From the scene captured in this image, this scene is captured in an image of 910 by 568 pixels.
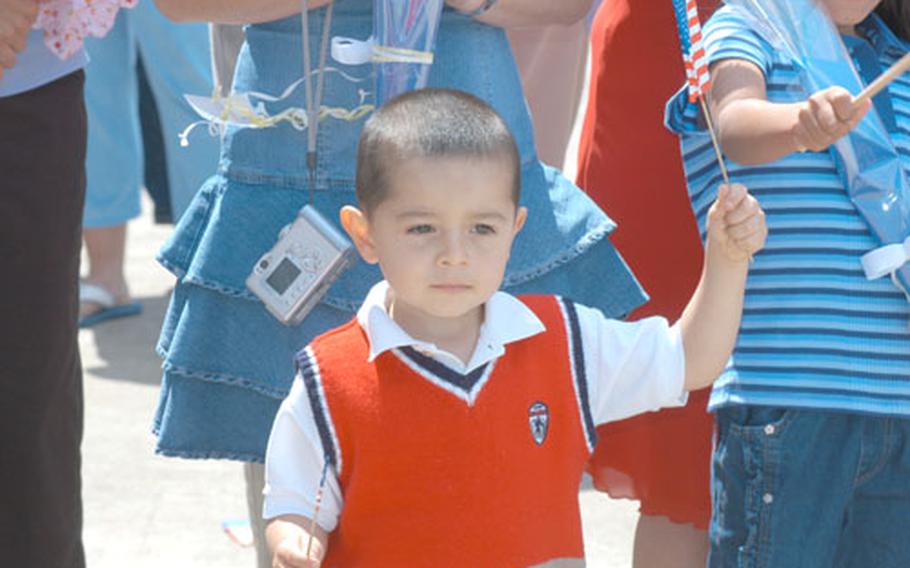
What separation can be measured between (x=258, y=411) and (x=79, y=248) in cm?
47

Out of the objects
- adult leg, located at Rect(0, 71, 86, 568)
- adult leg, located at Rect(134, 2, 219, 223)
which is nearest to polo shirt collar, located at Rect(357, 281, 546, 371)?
adult leg, located at Rect(0, 71, 86, 568)

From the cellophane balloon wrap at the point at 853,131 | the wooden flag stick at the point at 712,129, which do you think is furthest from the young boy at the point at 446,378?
the cellophane balloon wrap at the point at 853,131

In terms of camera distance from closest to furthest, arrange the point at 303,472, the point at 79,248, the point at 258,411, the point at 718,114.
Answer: the point at 303,472 < the point at 718,114 < the point at 258,411 < the point at 79,248

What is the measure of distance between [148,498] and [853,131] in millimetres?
2454

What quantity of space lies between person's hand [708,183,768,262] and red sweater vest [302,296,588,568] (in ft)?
1.06

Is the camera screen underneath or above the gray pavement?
above

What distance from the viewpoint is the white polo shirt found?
2.54 m

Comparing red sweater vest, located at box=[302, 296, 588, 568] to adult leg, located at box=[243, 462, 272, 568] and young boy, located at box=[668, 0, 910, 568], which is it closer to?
young boy, located at box=[668, 0, 910, 568]

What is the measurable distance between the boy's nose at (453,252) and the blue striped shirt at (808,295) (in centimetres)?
56

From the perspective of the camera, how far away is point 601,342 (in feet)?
8.71

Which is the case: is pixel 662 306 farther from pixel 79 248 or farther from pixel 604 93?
pixel 79 248

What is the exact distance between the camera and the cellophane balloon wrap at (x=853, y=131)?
2.72 meters

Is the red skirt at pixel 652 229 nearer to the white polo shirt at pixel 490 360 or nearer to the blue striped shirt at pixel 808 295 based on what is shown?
the blue striped shirt at pixel 808 295

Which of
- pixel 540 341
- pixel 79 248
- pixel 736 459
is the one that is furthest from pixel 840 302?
pixel 79 248
